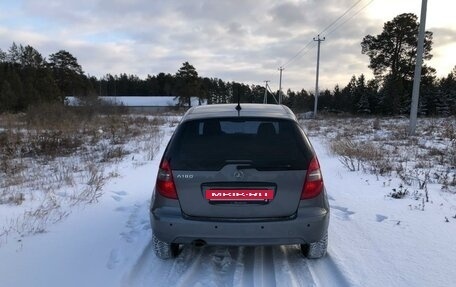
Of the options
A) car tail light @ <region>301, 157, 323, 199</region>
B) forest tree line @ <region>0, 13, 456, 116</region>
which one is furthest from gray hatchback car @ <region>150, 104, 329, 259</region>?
forest tree line @ <region>0, 13, 456, 116</region>

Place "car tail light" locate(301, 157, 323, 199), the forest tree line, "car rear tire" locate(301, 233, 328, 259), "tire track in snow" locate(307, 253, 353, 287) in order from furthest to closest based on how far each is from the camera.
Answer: the forest tree line < "car rear tire" locate(301, 233, 328, 259) < "car tail light" locate(301, 157, 323, 199) < "tire track in snow" locate(307, 253, 353, 287)

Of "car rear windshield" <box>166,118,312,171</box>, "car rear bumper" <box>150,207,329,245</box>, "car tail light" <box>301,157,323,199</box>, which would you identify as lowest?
"car rear bumper" <box>150,207,329,245</box>

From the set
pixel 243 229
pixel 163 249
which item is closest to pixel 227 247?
pixel 163 249

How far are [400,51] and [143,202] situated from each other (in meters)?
59.2

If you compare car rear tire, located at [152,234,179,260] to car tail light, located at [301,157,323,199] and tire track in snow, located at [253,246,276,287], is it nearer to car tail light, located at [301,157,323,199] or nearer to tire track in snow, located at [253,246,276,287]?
tire track in snow, located at [253,246,276,287]

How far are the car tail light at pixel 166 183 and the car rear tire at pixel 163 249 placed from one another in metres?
0.57

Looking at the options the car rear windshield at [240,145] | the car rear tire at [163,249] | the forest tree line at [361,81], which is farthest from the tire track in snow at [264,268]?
the forest tree line at [361,81]

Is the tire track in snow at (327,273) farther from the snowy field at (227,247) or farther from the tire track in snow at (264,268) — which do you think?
the tire track in snow at (264,268)

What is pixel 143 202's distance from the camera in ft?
22.5

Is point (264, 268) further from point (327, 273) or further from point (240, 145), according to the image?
point (240, 145)

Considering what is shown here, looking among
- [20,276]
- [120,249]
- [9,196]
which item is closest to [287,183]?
[120,249]

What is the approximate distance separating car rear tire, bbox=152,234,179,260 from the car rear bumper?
0.31 metres

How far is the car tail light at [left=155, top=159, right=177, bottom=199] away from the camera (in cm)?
390

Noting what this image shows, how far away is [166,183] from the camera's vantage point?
3938 mm
